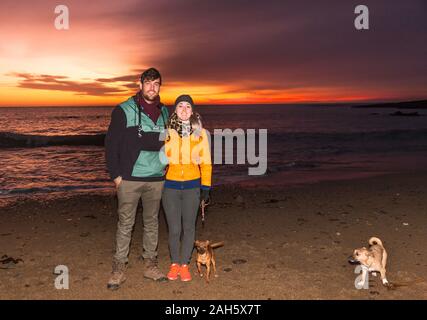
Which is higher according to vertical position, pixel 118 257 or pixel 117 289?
pixel 118 257

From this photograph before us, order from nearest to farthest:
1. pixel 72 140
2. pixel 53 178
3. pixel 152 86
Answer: pixel 152 86, pixel 53 178, pixel 72 140

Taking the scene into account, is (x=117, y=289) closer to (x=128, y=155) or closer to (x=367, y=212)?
(x=128, y=155)

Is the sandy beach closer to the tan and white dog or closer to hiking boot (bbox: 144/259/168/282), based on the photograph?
hiking boot (bbox: 144/259/168/282)

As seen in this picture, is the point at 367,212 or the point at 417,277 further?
the point at 367,212

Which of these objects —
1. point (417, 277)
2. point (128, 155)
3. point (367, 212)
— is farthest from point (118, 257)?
point (367, 212)

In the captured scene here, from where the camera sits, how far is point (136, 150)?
16.7 ft

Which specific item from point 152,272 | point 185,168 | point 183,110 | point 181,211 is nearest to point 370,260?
point 181,211

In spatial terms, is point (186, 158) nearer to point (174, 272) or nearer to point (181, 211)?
point (181, 211)

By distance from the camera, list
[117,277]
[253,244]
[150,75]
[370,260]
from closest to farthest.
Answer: [150,75] → [370,260] → [117,277] → [253,244]

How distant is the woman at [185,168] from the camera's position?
203 inches

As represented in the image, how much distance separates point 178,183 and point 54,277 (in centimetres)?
245

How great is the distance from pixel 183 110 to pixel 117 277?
254 centimetres

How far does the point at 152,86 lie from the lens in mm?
5066

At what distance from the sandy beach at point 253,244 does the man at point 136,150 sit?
1.04 meters
